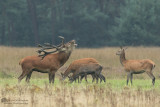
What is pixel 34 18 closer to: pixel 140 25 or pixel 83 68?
pixel 140 25

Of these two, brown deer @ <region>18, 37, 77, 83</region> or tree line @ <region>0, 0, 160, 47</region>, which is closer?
brown deer @ <region>18, 37, 77, 83</region>

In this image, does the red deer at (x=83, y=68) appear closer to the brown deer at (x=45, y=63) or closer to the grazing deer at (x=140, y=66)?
the brown deer at (x=45, y=63)

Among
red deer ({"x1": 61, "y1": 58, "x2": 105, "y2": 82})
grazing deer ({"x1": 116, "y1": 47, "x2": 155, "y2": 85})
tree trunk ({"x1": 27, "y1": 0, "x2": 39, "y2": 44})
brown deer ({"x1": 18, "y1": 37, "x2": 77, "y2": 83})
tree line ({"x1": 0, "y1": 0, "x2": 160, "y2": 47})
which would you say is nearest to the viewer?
brown deer ({"x1": 18, "y1": 37, "x2": 77, "y2": 83})

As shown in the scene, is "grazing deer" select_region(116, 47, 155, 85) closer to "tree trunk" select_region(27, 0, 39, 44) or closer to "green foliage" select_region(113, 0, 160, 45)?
"green foliage" select_region(113, 0, 160, 45)

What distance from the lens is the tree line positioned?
56188mm

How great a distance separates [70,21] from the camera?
61344 millimetres

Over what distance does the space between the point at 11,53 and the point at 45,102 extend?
56.9ft

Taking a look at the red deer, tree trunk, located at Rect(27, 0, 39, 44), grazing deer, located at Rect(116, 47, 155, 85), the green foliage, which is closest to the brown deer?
the red deer

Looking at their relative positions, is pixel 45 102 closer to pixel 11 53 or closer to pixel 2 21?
pixel 11 53

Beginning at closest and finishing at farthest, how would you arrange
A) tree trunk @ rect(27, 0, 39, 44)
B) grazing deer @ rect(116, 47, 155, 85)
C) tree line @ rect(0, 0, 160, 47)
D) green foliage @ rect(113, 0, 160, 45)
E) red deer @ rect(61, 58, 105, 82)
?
red deer @ rect(61, 58, 105, 82)
grazing deer @ rect(116, 47, 155, 85)
green foliage @ rect(113, 0, 160, 45)
tree line @ rect(0, 0, 160, 47)
tree trunk @ rect(27, 0, 39, 44)

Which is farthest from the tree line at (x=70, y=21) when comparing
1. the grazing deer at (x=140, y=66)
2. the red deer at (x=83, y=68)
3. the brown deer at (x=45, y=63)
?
the brown deer at (x=45, y=63)

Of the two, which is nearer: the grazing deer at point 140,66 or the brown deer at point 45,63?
the brown deer at point 45,63

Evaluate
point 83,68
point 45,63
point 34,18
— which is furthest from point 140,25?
point 45,63

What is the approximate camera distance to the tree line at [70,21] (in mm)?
56188
